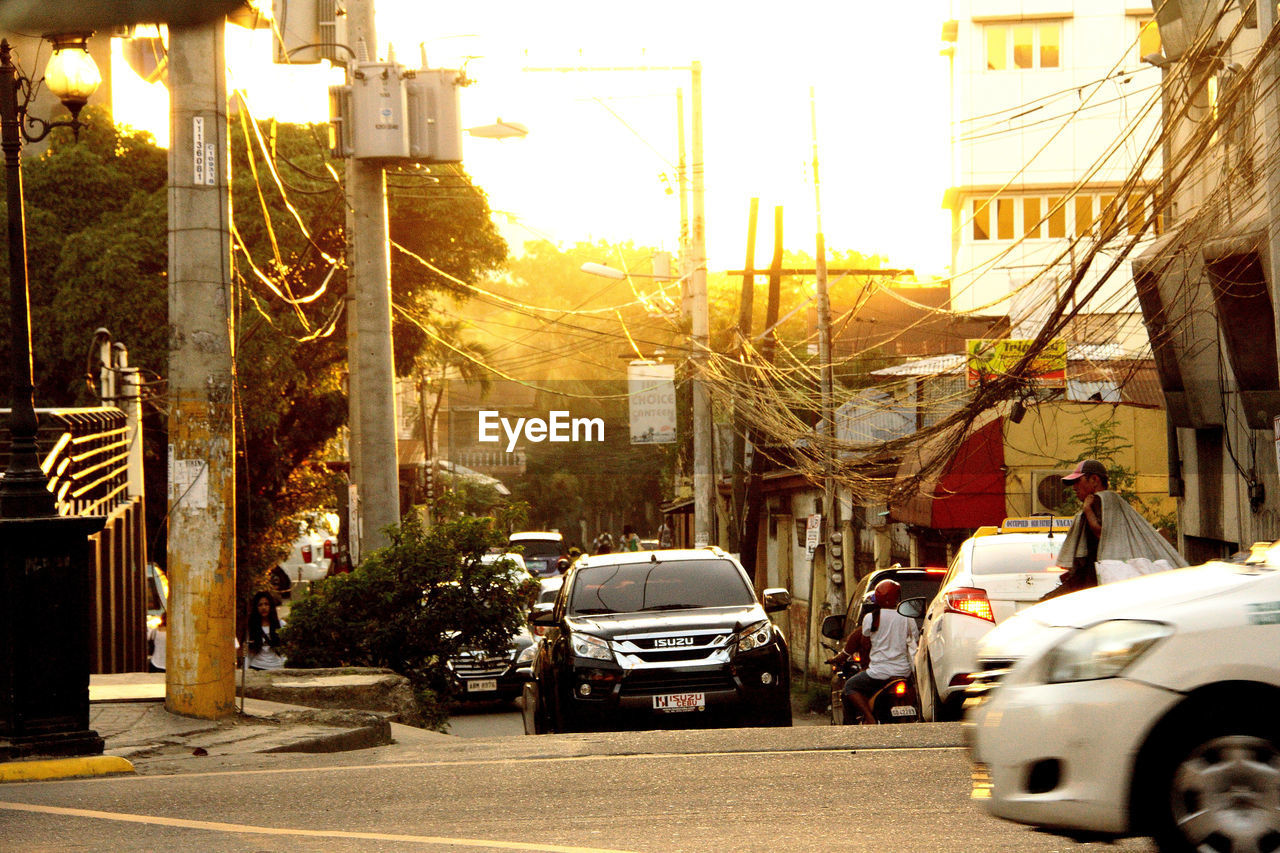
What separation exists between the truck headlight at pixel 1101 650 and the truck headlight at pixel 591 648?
686cm

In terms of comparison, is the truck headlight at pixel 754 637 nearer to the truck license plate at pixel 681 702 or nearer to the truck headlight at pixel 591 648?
the truck license plate at pixel 681 702

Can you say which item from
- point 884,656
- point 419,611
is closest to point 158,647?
point 419,611

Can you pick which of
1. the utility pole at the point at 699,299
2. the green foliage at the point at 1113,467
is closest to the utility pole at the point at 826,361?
the utility pole at the point at 699,299

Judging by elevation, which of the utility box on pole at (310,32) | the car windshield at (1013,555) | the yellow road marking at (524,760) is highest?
the utility box on pole at (310,32)

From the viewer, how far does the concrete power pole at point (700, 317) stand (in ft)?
96.6

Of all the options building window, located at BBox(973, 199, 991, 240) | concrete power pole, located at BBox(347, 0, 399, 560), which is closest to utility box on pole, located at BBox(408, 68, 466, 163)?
concrete power pole, located at BBox(347, 0, 399, 560)

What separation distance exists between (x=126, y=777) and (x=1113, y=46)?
40.5 metres

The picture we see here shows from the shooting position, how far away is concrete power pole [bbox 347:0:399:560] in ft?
54.9

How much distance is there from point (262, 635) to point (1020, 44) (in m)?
32.5

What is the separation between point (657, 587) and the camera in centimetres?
1315

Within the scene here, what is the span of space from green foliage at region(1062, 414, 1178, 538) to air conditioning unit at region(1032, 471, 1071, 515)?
183 millimetres

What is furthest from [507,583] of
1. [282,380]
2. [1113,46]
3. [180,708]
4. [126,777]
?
[1113,46]

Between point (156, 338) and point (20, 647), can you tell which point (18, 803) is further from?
point (156, 338)

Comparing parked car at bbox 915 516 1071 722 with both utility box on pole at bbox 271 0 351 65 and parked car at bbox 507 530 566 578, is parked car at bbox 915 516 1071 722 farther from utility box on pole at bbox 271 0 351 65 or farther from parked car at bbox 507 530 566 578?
parked car at bbox 507 530 566 578
